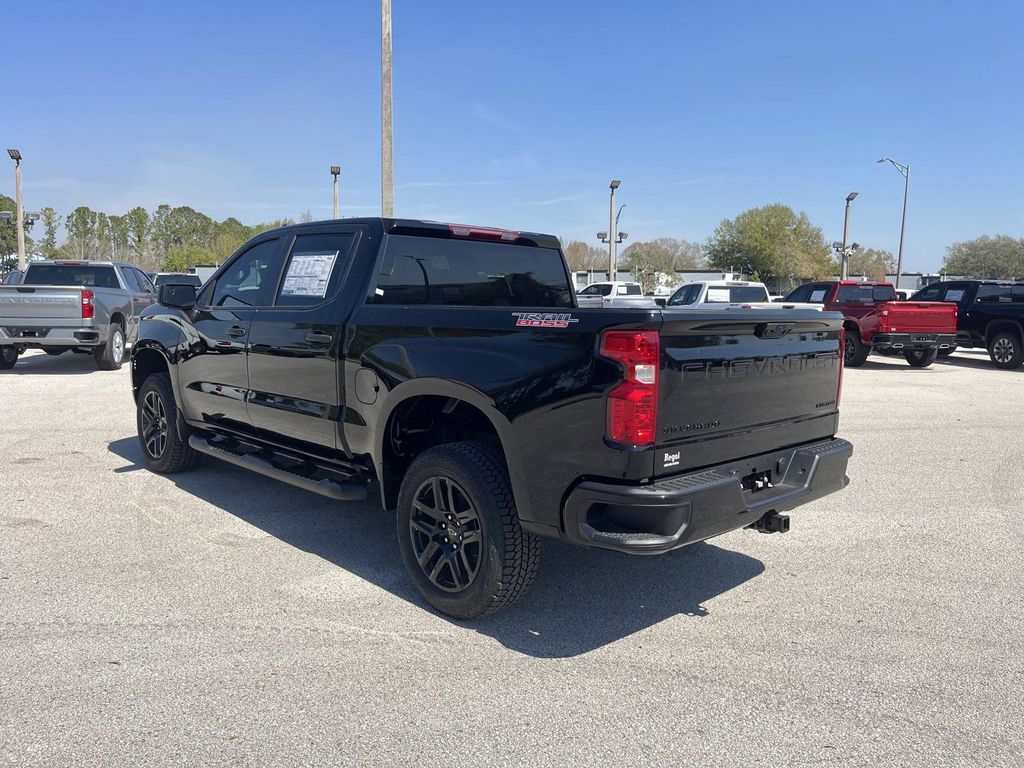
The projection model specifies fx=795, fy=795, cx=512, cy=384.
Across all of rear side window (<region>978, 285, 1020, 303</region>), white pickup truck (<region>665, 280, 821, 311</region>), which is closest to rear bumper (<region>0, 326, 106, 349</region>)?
white pickup truck (<region>665, 280, 821, 311</region>)

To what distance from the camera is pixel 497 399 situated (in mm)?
3520

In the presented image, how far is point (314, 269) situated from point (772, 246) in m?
74.6

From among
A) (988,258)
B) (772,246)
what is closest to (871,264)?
(988,258)

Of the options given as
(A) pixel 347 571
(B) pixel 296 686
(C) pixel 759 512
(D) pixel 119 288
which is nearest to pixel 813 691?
(C) pixel 759 512

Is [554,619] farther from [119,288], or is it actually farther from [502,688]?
[119,288]

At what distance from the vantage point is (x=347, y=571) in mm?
4523

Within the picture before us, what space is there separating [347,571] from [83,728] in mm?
1750

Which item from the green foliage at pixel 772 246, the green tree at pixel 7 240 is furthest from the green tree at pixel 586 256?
the green tree at pixel 7 240

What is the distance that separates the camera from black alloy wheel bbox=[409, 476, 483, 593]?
147 inches

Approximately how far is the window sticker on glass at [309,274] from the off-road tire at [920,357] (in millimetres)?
15249

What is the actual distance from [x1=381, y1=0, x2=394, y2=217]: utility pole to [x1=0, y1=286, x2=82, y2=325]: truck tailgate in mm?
5720

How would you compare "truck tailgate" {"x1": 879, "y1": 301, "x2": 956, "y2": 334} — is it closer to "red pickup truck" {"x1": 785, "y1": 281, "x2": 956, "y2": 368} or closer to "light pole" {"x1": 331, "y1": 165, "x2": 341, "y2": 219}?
"red pickup truck" {"x1": 785, "y1": 281, "x2": 956, "y2": 368}

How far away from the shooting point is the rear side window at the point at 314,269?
4699 millimetres

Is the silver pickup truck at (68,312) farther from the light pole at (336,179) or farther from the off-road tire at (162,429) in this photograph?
the light pole at (336,179)
